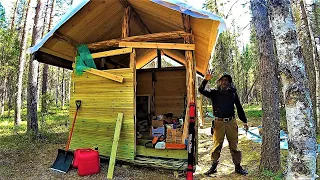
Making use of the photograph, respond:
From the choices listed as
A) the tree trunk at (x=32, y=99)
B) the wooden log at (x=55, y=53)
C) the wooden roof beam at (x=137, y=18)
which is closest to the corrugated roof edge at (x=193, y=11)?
the wooden roof beam at (x=137, y=18)

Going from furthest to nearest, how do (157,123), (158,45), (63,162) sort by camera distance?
(157,123) < (158,45) < (63,162)

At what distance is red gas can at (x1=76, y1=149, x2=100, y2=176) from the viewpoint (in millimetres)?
4410

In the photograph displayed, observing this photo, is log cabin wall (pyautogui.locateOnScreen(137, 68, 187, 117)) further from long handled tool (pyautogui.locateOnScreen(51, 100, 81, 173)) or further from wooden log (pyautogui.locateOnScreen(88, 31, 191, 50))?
long handled tool (pyautogui.locateOnScreen(51, 100, 81, 173))

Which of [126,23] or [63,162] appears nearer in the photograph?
[63,162]

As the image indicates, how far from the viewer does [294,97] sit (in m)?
2.38

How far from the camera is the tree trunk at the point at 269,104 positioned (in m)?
4.27

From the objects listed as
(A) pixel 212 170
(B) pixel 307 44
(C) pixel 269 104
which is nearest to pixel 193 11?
(C) pixel 269 104

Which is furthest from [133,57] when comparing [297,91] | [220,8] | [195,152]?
[220,8]

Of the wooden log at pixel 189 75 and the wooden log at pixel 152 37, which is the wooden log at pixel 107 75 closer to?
the wooden log at pixel 152 37

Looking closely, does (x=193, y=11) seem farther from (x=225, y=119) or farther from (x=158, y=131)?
(x=158, y=131)

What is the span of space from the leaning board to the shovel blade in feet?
2.03

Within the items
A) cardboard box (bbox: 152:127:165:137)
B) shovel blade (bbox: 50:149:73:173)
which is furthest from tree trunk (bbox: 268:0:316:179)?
shovel blade (bbox: 50:149:73:173)

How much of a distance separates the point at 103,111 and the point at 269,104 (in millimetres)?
3320

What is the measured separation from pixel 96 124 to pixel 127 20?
2.38 meters
